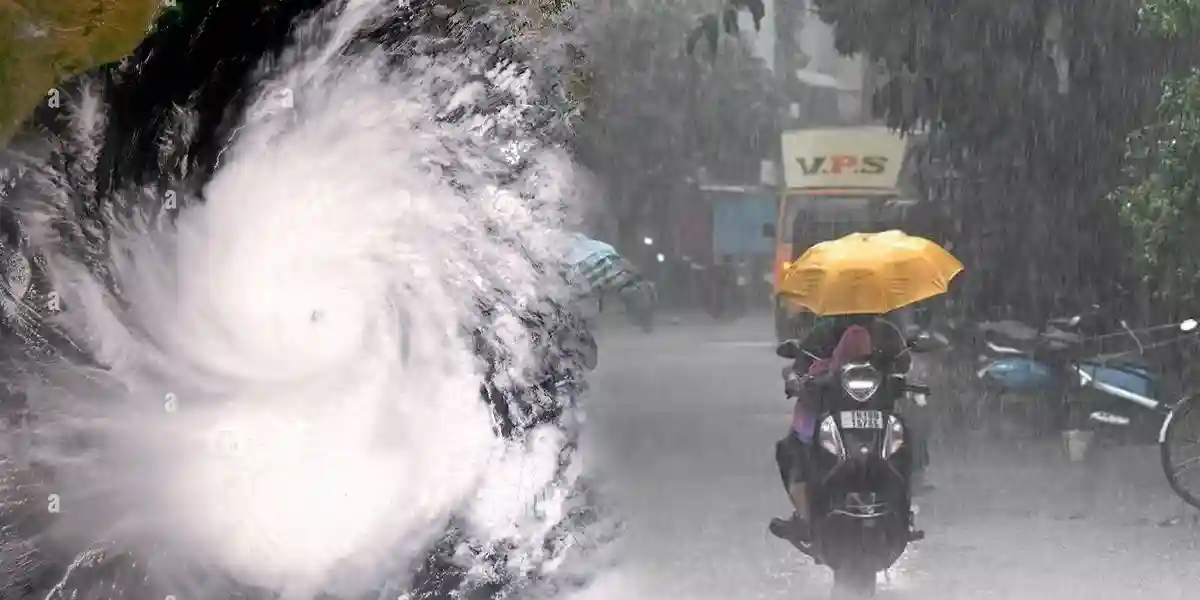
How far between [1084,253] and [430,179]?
4.68m

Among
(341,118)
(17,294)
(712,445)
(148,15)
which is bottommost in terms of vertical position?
(712,445)

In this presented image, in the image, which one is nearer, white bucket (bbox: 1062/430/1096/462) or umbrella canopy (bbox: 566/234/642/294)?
umbrella canopy (bbox: 566/234/642/294)

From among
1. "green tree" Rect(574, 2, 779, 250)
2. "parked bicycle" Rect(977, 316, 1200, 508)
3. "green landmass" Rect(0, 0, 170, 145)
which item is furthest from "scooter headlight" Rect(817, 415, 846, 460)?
"green landmass" Rect(0, 0, 170, 145)

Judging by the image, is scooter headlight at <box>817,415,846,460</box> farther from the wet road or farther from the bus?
the bus

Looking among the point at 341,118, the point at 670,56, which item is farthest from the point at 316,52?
the point at 670,56

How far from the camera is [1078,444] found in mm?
8000

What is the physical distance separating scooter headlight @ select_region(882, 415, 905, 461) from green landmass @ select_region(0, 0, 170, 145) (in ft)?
8.66

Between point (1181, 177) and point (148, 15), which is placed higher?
point (148, 15)

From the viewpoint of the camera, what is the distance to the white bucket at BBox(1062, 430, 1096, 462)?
26.1 ft

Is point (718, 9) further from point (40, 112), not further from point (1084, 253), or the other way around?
point (40, 112)

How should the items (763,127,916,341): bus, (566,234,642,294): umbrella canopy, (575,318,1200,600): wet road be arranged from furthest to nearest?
(763,127,916,341): bus → (566,234,642,294): umbrella canopy → (575,318,1200,600): wet road

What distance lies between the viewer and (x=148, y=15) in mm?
4156

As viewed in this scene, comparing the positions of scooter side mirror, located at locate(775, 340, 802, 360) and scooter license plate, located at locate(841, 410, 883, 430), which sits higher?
scooter side mirror, located at locate(775, 340, 802, 360)

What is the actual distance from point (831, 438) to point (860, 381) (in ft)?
0.73
